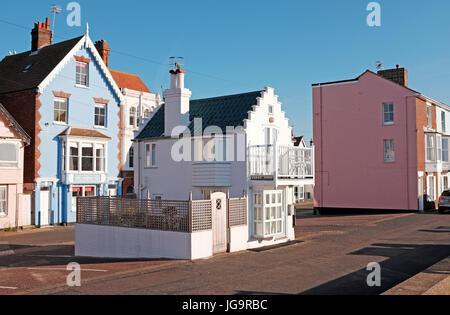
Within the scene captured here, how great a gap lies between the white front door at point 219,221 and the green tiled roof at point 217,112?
383cm

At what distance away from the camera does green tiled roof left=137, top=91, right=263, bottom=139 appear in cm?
1906

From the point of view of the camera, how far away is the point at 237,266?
540 inches

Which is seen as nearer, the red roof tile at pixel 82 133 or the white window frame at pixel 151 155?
the white window frame at pixel 151 155

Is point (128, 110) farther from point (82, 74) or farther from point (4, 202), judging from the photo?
point (4, 202)

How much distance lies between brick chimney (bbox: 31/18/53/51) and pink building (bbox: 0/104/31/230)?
8527 millimetres

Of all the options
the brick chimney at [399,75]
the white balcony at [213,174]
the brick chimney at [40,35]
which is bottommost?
the white balcony at [213,174]

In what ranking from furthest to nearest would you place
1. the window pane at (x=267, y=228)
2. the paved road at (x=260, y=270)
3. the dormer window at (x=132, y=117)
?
1. the dormer window at (x=132, y=117)
2. the window pane at (x=267, y=228)
3. the paved road at (x=260, y=270)

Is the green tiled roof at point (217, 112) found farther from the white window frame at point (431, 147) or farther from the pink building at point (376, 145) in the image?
the white window frame at point (431, 147)

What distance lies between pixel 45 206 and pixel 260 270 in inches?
825

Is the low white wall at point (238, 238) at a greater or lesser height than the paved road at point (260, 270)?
greater

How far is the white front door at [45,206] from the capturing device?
96.2ft

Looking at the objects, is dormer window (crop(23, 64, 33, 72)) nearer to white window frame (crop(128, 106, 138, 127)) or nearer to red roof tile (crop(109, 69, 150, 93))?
white window frame (crop(128, 106, 138, 127))

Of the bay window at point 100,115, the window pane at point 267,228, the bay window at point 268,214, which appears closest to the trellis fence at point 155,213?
the bay window at point 268,214

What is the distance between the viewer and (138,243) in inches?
643
